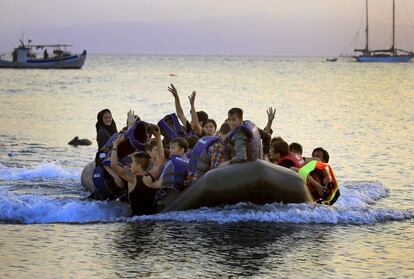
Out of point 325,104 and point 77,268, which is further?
point 325,104

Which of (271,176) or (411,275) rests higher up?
(271,176)

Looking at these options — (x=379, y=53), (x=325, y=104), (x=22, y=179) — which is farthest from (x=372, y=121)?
(x=379, y=53)

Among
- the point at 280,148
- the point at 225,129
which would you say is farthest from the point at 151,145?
the point at 280,148

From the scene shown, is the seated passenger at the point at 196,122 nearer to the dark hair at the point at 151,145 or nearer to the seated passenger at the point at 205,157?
the dark hair at the point at 151,145

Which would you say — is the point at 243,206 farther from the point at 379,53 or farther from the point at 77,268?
the point at 379,53

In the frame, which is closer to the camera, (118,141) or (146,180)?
(146,180)

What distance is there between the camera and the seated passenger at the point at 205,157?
501 inches

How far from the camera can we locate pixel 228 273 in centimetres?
988

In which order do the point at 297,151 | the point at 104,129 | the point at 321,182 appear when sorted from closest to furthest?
the point at 321,182, the point at 297,151, the point at 104,129

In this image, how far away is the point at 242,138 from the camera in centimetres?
1227

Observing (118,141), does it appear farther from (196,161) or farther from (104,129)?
(104,129)

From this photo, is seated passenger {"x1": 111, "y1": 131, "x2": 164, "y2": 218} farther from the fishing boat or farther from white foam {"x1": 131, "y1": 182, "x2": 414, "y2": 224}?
the fishing boat

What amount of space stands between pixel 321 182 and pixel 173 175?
2.29 m

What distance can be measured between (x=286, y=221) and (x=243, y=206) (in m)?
0.66
